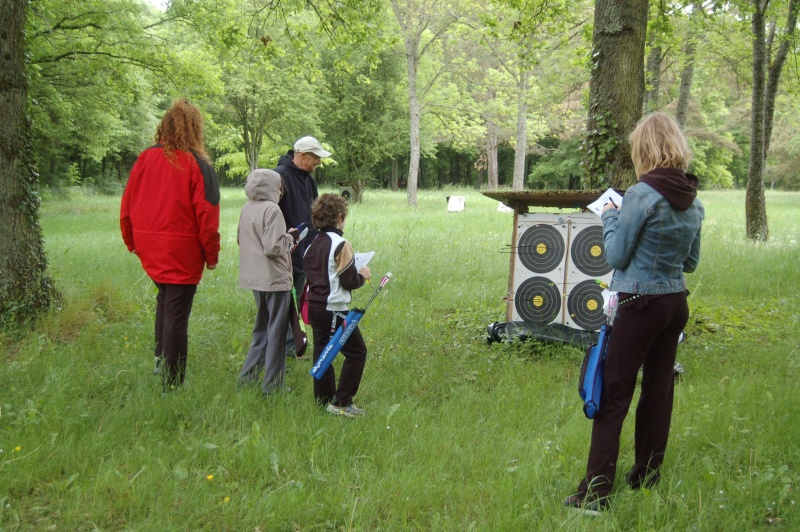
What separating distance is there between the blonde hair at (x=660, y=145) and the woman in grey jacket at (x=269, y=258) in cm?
262

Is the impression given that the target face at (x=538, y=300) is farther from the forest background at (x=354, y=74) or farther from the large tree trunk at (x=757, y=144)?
the large tree trunk at (x=757, y=144)

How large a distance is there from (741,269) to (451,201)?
43.5 feet

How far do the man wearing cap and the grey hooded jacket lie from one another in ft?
2.08

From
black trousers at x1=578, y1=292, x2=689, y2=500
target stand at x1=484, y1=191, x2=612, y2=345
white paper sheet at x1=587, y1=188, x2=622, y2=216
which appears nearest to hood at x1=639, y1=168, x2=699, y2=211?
white paper sheet at x1=587, y1=188, x2=622, y2=216

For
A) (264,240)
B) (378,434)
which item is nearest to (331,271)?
(264,240)

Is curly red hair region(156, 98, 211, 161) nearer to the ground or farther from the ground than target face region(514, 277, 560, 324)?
farther from the ground

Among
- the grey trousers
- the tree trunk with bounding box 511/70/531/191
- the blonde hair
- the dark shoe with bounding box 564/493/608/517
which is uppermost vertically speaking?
the tree trunk with bounding box 511/70/531/191

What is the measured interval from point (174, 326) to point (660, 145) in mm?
3519

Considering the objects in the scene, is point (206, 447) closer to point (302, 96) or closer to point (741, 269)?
point (741, 269)

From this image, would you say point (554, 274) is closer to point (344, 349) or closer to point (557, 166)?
point (344, 349)

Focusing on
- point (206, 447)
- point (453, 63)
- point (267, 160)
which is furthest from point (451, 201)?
point (206, 447)

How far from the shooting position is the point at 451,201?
72.3 ft

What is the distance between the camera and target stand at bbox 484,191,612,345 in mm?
5996

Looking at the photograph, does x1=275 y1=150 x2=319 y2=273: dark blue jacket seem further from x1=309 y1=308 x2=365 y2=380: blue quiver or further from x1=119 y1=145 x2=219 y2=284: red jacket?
x1=309 y1=308 x2=365 y2=380: blue quiver
